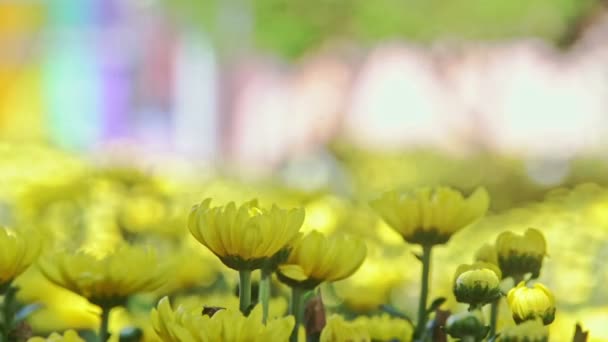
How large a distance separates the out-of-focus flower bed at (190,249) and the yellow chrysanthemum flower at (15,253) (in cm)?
2

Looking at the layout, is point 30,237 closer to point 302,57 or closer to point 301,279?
point 301,279

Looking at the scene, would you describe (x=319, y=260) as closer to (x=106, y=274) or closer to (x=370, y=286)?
(x=106, y=274)

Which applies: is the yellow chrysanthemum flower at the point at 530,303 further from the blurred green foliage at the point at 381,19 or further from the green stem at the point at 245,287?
the blurred green foliage at the point at 381,19

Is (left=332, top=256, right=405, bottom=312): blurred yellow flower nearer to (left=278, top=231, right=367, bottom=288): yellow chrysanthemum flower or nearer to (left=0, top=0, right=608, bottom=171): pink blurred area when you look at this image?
(left=278, top=231, right=367, bottom=288): yellow chrysanthemum flower

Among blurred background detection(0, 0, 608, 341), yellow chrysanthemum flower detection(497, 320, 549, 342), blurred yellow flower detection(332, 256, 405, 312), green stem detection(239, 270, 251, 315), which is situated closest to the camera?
yellow chrysanthemum flower detection(497, 320, 549, 342)

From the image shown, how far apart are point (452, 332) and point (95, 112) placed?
13.3 m

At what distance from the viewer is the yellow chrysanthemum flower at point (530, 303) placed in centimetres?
76

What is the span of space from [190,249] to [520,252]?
1113 millimetres

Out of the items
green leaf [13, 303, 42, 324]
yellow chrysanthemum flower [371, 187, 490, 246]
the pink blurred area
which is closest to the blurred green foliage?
the pink blurred area

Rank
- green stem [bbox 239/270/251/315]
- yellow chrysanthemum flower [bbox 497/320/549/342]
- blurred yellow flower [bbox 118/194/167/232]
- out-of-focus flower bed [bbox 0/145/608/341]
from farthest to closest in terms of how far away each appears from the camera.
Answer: blurred yellow flower [bbox 118/194/167/232]
out-of-focus flower bed [bbox 0/145/608/341]
green stem [bbox 239/270/251/315]
yellow chrysanthemum flower [bbox 497/320/549/342]

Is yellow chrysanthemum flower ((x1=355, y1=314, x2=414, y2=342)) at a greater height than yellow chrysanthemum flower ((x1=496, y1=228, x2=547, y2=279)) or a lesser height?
lesser

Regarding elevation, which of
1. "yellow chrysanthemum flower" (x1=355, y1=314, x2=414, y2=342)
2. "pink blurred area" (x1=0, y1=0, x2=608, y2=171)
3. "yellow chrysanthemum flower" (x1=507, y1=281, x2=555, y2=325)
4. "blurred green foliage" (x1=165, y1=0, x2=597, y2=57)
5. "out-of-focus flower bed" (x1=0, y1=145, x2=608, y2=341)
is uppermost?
"yellow chrysanthemum flower" (x1=507, y1=281, x2=555, y2=325)

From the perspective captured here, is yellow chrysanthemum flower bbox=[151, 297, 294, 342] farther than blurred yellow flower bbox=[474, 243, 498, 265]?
No

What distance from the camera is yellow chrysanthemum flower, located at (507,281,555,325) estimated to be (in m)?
0.76
